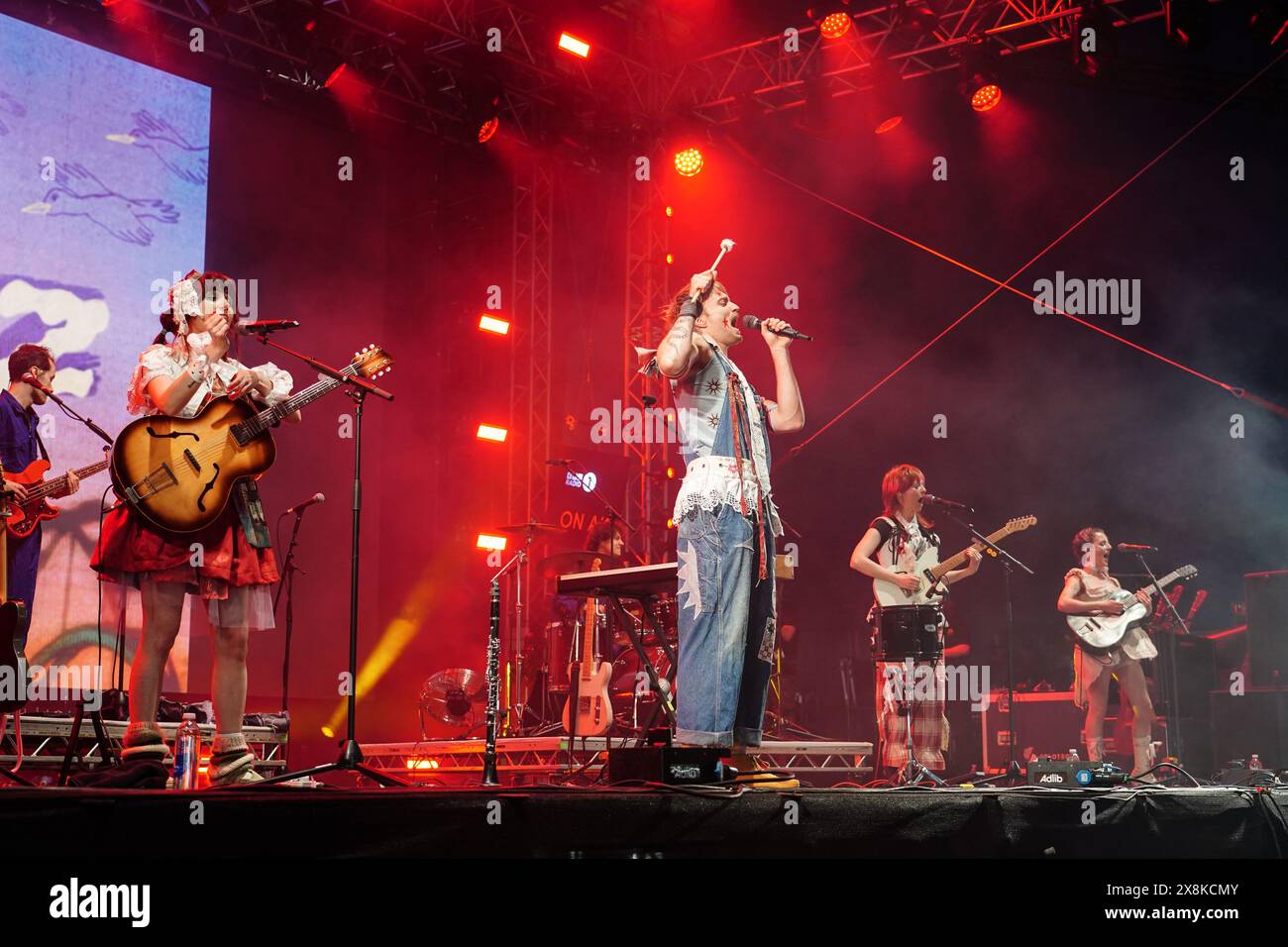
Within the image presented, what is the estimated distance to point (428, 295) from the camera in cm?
1323

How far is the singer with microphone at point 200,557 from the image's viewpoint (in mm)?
4137

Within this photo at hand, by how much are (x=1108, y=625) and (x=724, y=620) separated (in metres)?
5.39

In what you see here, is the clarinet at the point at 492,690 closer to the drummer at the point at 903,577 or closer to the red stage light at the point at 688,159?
the drummer at the point at 903,577

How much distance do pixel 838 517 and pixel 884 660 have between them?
18.5 ft

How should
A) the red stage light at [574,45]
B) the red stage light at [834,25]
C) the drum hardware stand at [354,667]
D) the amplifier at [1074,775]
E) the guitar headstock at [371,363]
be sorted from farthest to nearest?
the red stage light at [574,45] → the red stage light at [834,25] → the amplifier at [1074,775] → the guitar headstock at [371,363] → the drum hardware stand at [354,667]

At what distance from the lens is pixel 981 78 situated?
1002 centimetres

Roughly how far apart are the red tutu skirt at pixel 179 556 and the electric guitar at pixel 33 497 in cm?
231

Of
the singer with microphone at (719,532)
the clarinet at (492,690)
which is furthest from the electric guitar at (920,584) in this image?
the singer with microphone at (719,532)

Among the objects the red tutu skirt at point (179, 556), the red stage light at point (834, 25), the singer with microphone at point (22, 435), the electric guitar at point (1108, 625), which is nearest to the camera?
the red tutu skirt at point (179, 556)

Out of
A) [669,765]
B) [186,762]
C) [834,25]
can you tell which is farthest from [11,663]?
[834,25]

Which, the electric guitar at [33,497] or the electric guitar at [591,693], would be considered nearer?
the electric guitar at [33,497]

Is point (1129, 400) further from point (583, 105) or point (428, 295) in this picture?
point (428, 295)

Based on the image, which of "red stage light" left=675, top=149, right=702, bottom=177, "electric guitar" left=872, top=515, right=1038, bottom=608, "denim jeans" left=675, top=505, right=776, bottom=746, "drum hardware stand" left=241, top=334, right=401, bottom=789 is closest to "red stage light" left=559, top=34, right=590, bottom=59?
"red stage light" left=675, top=149, right=702, bottom=177
